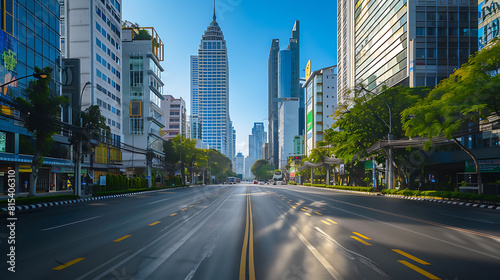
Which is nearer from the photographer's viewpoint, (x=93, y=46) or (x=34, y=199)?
(x=34, y=199)

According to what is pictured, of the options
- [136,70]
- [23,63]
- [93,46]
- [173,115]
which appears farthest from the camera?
[173,115]

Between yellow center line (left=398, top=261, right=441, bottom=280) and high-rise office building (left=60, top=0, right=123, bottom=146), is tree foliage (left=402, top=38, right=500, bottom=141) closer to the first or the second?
yellow center line (left=398, top=261, right=441, bottom=280)

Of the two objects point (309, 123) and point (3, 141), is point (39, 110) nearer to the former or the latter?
point (3, 141)

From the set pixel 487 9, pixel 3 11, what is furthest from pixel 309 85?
pixel 3 11

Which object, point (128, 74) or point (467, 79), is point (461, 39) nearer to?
point (467, 79)

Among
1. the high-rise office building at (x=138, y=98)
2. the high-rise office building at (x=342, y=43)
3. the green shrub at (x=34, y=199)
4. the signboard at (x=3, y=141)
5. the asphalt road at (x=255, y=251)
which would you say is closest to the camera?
the asphalt road at (x=255, y=251)

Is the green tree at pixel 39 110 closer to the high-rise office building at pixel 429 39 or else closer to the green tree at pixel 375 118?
the green tree at pixel 375 118

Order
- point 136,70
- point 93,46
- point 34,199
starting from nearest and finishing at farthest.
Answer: point 34,199 < point 93,46 < point 136,70

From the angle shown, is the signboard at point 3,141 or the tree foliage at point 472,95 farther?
the signboard at point 3,141

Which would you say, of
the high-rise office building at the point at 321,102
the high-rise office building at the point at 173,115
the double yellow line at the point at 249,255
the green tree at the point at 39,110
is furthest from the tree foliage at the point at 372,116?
the high-rise office building at the point at 173,115

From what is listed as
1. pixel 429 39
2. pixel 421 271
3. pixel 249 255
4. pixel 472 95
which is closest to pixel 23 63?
pixel 249 255

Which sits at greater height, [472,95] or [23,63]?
[23,63]

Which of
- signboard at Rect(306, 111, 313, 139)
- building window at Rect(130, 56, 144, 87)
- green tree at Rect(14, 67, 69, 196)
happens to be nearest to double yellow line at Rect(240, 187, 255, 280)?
green tree at Rect(14, 67, 69, 196)

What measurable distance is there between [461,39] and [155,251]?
193 ft
